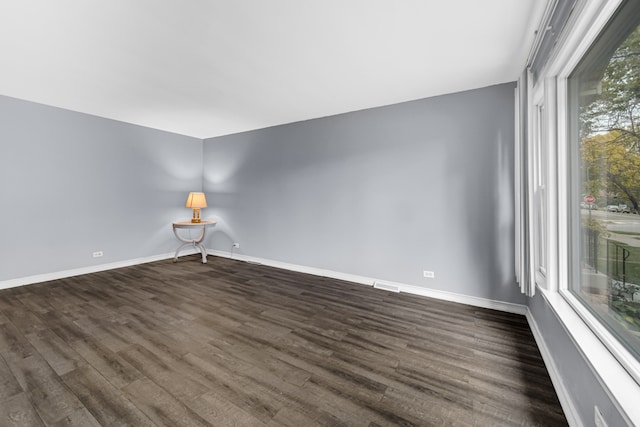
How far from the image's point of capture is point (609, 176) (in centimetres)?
129

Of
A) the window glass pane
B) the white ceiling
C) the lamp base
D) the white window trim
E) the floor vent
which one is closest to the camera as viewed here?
the white window trim

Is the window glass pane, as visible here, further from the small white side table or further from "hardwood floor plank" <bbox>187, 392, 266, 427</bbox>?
the small white side table

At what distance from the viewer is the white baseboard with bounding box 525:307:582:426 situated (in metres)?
1.33

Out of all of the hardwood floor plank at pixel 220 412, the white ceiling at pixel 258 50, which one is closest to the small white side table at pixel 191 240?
the white ceiling at pixel 258 50

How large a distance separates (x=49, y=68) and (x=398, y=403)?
432cm

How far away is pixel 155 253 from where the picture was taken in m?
4.94

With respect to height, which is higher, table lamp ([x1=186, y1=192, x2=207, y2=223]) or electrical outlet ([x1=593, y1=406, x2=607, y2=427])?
table lamp ([x1=186, y1=192, x2=207, y2=223])

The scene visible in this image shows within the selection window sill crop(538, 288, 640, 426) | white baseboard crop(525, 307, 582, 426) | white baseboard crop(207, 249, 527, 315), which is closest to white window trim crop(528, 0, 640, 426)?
window sill crop(538, 288, 640, 426)

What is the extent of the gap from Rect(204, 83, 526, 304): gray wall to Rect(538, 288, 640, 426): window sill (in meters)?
1.41

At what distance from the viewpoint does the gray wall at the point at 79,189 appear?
11.2ft

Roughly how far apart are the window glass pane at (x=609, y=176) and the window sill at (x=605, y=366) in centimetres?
9

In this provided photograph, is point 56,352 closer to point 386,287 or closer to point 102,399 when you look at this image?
point 102,399

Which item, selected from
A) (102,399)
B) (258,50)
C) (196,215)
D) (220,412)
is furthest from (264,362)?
(196,215)

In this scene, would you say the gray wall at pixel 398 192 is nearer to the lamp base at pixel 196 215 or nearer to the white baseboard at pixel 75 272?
the lamp base at pixel 196 215
